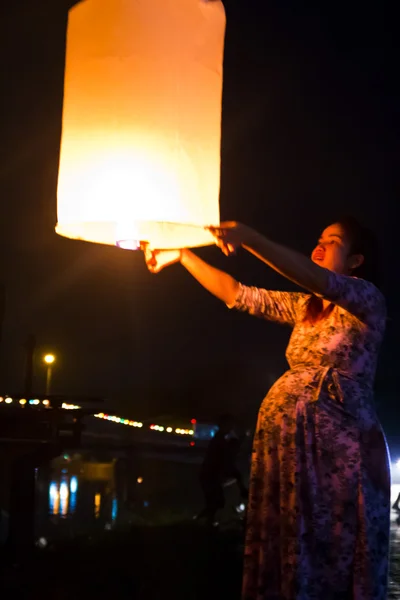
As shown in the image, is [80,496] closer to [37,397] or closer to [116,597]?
[37,397]

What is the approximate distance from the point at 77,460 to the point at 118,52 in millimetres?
36026

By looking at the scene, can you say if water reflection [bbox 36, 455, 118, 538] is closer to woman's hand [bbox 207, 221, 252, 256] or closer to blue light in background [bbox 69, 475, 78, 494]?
blue light in background [bbox 69, 475, 78, 494]

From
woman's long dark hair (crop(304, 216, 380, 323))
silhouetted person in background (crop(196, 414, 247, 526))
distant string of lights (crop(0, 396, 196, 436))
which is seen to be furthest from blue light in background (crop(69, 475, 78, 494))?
woman's long dark hair (crop(304, 216, 380, 323))

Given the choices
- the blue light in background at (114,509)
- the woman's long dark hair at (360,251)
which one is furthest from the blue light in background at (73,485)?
the woman's long dark hair at (360,251)

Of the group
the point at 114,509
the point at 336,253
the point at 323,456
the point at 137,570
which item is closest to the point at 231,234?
the point at 336,253

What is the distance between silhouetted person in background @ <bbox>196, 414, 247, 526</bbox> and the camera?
10664 millimetres

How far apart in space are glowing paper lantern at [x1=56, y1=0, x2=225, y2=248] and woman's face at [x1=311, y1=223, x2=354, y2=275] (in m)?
0.70

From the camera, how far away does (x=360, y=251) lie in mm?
3402

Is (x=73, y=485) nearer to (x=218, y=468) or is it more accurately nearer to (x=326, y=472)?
(x=218, y=468)

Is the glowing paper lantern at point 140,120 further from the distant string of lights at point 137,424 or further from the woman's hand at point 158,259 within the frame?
the distant string of lights at point 137,424

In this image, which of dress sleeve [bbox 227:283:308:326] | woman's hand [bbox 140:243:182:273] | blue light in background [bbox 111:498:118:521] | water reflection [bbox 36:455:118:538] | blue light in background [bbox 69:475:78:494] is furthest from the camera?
blue light in background [bbox 69:475:78:494]

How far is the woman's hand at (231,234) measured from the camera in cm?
282

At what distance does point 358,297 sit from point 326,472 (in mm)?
710

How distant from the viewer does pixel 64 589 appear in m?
5.41
